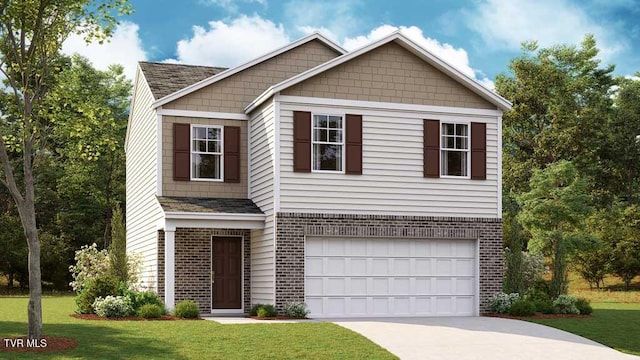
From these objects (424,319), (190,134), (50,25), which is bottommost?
(424,319)

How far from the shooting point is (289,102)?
2353 centimetres

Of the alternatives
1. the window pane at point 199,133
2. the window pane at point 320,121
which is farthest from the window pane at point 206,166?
the window pane at point 320,121

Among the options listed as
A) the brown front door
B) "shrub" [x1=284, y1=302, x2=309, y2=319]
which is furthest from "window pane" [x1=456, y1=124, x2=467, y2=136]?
the brown front door

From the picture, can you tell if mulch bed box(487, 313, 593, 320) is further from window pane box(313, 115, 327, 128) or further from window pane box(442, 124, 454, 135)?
window pane box(313, 115, 327, 128)

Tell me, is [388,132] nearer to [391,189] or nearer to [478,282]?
[391,189]

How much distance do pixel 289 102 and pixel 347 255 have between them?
178 inches

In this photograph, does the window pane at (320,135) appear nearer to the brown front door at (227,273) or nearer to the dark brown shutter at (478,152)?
the brown front door at (227,273)

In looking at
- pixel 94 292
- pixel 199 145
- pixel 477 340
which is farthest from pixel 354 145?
pixel 94 292

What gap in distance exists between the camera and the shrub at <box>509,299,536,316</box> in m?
24.0

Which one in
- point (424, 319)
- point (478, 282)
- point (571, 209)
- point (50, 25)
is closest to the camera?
point (50, 25)

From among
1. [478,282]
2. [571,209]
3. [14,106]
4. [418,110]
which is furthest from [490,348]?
[571,209]

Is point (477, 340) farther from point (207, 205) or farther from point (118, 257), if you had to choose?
point (118, 257)

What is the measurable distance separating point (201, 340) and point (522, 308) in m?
10.4

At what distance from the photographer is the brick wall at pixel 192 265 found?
982 inches
